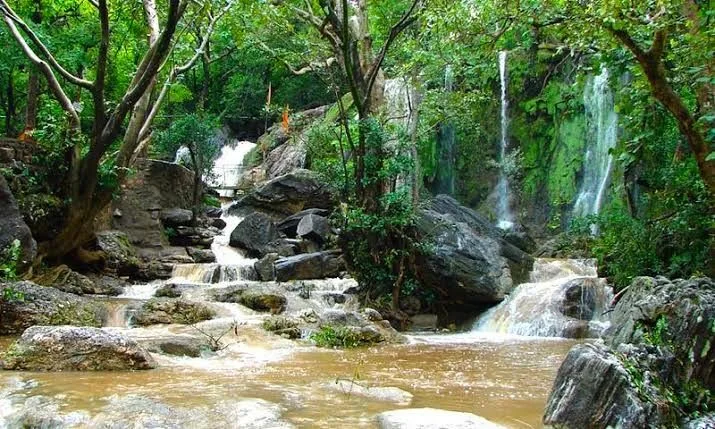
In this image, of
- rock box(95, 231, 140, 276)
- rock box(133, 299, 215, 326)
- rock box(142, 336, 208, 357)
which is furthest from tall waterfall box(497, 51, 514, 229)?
rock box(142, 336, 208, 357)

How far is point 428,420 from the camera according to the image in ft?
13.8

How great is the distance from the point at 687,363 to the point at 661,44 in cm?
329

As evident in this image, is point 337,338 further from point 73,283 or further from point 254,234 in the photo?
point 254,234

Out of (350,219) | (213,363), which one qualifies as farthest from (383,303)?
(213,363)

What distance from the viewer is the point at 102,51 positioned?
1052cm

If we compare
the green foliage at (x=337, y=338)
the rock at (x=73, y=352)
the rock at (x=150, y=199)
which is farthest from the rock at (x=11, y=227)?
the rock at (x=150, y=199)

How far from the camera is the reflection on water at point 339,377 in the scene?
4816 mm

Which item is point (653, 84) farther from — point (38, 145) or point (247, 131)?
point (247, 131)

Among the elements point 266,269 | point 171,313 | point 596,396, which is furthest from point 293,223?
point 596,396

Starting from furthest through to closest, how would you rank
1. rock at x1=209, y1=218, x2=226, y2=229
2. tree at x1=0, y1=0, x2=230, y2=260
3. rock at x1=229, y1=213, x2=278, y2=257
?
1. rock at x1=209, y1=218, x2=226, y2=229
2. rock at x1=229, y1=213, x2=278, y2=257
3. tree at x1=0, y1=0, x2=230, y2=260

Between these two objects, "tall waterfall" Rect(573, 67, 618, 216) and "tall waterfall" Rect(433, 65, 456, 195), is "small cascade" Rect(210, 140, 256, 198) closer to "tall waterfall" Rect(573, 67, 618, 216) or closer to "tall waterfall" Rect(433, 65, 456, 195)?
"tall waterfall" Rect(433, 65, 456, 195)

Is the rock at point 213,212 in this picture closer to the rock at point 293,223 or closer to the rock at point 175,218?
the rock at point 175,218

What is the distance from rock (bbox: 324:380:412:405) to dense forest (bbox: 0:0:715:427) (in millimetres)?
1319

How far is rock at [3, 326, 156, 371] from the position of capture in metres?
6.07
